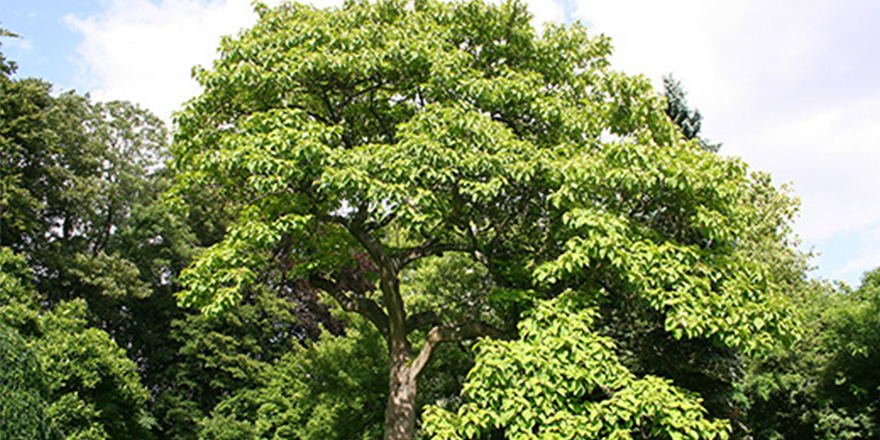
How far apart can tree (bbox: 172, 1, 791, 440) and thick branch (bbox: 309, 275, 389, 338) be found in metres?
0.04

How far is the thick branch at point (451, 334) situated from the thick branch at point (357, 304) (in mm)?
1049

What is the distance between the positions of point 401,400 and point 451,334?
1195 millimetres

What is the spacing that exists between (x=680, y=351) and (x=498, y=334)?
287 cm

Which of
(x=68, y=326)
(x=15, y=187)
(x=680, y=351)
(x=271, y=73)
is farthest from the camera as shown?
(x=15, y=187)

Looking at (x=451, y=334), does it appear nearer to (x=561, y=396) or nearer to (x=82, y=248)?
(x=561, y=396)

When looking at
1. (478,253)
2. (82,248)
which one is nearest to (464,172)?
(478,253)

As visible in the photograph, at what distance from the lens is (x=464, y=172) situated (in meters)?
7.18

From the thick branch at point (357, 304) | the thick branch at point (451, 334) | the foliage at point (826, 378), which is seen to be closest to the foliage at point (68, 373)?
the thick branch at point (357, 304)

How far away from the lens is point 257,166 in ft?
24.0

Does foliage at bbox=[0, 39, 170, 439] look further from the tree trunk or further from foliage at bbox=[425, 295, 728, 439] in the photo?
foliage at bbox=[425, 295, 728, 439]

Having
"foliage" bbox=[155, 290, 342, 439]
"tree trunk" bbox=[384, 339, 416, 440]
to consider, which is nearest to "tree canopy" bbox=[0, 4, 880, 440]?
"tree trunk" bbox=[384, 339, 416, 440]

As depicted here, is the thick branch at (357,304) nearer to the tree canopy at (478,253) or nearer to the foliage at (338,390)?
the tree canopy at (478,253)

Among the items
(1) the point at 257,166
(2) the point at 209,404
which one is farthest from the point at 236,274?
(2) the point at 209,404

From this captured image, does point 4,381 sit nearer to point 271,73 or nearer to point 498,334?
point 271,73
